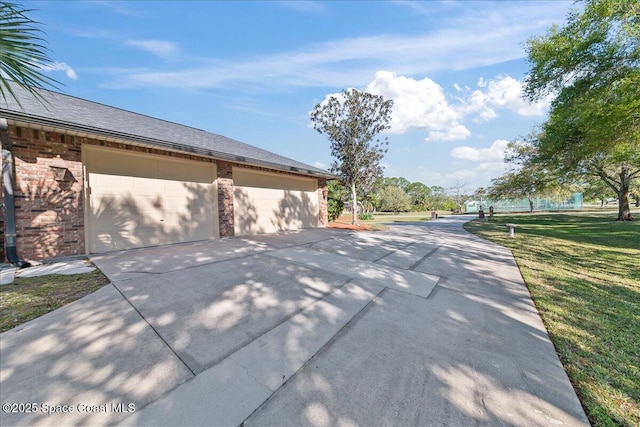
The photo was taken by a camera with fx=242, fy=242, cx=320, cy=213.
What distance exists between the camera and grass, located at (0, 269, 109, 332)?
277 centimetres

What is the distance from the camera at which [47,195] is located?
5250 mm

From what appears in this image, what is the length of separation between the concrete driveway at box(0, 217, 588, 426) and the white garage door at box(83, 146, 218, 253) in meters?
2.59

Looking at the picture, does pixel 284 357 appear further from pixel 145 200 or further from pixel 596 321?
pixel 145 200

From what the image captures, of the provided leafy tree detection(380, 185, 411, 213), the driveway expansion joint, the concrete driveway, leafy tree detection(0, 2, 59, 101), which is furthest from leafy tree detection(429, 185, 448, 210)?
leafy tree detection(0, 2, 59, 101)

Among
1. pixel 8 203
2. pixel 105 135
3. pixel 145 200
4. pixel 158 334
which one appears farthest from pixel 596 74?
pixel 8 203

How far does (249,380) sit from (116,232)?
645 centimetres

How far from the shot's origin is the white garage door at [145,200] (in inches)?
237

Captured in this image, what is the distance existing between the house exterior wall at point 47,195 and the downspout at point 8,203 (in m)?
0.11

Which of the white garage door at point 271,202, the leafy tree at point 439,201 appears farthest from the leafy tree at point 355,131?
the leafy tree at point 439,201

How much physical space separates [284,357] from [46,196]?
6.55 meters

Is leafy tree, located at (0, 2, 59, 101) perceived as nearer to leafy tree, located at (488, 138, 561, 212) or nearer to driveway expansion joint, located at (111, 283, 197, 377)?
driveway expansion joint, located at (111, 283, 197, 377)

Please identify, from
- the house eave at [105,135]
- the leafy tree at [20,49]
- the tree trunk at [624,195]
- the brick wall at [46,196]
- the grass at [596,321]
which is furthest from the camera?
the tree trunk at [624,195]

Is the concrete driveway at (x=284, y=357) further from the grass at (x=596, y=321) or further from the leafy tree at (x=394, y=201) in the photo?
the leafy tree at (x=394, y=201)

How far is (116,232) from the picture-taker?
6281 millimetres
